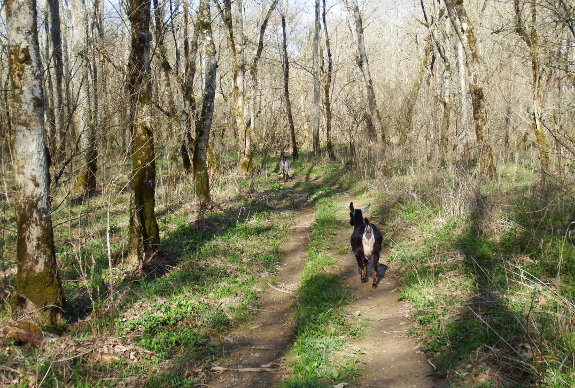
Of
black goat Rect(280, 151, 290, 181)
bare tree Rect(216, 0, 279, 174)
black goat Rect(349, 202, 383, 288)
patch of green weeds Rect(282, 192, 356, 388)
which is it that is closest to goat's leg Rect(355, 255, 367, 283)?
black goat Rect(349, 202, 383, 288)

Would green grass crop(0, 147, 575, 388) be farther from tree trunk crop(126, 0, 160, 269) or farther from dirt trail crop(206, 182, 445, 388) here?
tree trunk crop(126, 0, 160, 269)

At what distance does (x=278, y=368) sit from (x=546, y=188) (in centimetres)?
571

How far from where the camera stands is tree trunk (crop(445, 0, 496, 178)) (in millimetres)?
10141

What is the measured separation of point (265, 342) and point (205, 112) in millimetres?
6378

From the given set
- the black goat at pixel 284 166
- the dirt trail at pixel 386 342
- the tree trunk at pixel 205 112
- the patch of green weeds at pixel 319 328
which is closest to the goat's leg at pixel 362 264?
the dirt trail at pixel 386 342

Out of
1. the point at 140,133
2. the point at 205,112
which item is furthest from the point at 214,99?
the point at 140,133

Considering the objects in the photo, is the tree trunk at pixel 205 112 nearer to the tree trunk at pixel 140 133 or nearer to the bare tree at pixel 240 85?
the tree trunk at pixel 140 133

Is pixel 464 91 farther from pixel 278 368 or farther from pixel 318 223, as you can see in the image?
pixel 278 368

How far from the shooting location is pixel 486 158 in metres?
10.4

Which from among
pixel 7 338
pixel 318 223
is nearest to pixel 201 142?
pixel 318 223

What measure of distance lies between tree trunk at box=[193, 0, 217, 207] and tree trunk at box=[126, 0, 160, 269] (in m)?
3.41

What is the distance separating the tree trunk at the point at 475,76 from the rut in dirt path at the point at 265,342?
5386 millimetres

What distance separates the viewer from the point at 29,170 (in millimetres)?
4457

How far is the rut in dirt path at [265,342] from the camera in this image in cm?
446
